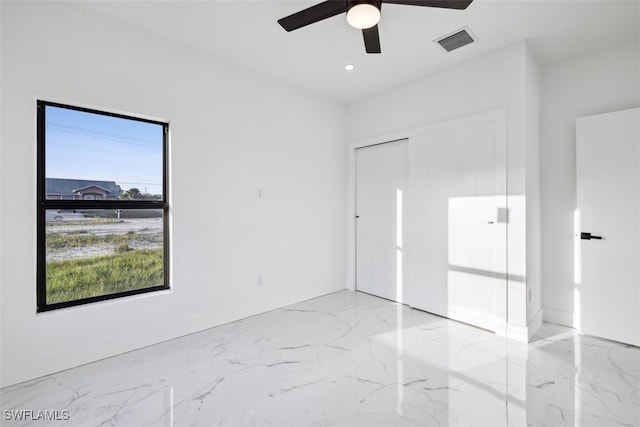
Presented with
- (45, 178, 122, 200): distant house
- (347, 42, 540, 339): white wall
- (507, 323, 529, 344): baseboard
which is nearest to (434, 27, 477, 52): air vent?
(347, 42, 540, 339): white wall

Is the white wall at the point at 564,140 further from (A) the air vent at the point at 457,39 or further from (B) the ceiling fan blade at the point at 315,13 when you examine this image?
(B) the ceiling fan blade at the point at 315,13

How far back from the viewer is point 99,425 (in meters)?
1.65

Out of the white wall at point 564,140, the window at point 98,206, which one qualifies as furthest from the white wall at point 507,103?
the window at point 98,206

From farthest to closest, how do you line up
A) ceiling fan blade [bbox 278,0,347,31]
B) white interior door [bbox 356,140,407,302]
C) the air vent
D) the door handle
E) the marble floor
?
white interior door [bbox 356,140,407,302], the door handle, the air vent, ceiling fan blade [bbox 278,0,347,31], the marble floor

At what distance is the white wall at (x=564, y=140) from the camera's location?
2805 millimetres

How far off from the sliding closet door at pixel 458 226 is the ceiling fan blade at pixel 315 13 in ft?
6.00

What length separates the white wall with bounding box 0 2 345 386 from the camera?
80.0 inches

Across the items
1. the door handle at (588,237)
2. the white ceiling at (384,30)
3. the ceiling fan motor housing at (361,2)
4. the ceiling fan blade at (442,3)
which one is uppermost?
the white ceiling at (384,30)

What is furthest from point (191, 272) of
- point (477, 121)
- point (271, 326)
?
point (477, 121)

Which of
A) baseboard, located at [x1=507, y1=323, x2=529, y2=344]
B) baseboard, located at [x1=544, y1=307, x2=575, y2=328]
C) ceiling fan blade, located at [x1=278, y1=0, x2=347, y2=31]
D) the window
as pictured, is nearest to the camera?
ceiling fan blade, located at [x1=278, y1=0, x2=347, y2=31]

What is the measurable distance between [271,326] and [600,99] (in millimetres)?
3853

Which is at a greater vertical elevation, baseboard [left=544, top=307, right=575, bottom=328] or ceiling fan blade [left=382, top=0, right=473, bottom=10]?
ceiling fan blade [left=382, top=0, right=473, bottom=10]

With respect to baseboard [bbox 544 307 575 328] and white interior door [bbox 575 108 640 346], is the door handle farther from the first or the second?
baseboard [bbox 544 307 575 328]

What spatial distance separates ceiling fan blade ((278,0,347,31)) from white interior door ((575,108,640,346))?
102 inches
